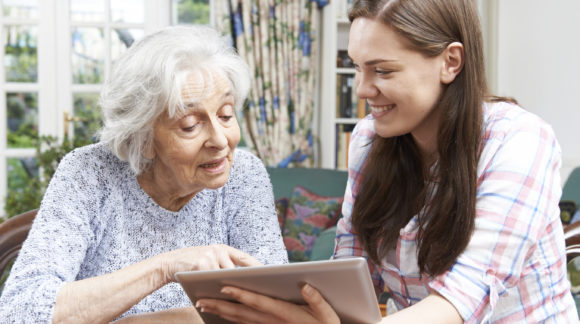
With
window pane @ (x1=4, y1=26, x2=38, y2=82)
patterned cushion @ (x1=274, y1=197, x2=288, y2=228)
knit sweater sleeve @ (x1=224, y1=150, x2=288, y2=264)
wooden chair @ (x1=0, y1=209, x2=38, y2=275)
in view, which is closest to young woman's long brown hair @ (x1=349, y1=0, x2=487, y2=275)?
knit sweater sleeve @ (x1=224, y1=150, x2=288, y2=264)

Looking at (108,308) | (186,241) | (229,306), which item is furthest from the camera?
(186,241)

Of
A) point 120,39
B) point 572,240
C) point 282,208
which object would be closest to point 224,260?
point 572,240

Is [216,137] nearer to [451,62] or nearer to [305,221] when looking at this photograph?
[451,62]

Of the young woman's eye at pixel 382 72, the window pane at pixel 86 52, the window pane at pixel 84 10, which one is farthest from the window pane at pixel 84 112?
the young woman's eye at pixel 382 72

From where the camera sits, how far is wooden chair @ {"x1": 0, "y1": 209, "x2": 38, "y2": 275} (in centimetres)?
142

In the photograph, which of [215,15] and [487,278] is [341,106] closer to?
[215,15]

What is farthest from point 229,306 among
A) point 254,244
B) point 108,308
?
point 254,244

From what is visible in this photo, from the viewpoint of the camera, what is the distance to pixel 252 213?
148 centimetres

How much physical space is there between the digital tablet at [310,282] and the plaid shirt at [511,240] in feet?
0.68

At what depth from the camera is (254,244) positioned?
4.72ft

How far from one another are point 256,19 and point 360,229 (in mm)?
3194

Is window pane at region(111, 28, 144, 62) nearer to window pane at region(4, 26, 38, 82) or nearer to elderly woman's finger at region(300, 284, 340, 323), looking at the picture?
window pane at region(4, 26, 38, 82)

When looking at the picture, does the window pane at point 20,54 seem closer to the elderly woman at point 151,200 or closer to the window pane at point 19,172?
the window pane at point 19,172

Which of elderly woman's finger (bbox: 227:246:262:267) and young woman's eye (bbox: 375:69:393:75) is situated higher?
young woman's eye (bbox: 375:69:393:75)
